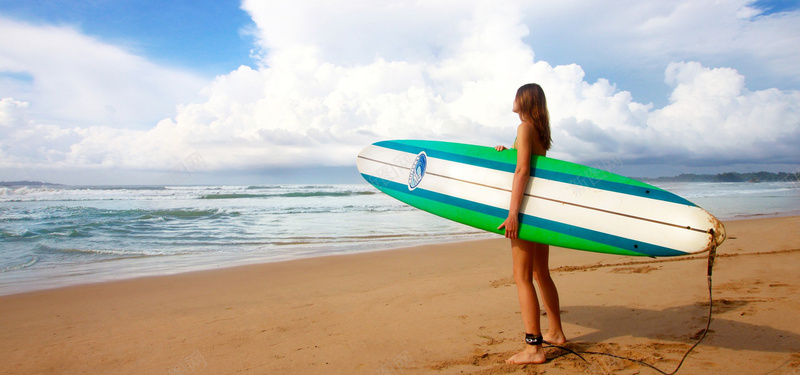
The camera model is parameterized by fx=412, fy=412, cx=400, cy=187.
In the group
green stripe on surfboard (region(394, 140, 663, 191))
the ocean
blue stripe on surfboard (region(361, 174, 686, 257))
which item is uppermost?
green stripe on surfboard (region(394, 140, 663, 191))

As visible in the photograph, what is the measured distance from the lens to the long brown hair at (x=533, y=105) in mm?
2211


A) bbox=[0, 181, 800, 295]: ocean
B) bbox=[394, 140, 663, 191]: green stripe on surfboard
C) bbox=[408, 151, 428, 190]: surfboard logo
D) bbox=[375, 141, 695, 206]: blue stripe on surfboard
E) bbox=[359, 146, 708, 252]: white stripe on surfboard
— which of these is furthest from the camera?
bbox=[0, 181, 800, 295]: ocean

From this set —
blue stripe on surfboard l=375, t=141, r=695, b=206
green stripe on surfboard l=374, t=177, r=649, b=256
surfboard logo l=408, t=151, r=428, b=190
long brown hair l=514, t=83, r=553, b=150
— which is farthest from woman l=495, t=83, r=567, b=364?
surfboard logo l=408, t=151, r=428, b=190

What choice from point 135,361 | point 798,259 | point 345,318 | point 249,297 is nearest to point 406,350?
point 345,318

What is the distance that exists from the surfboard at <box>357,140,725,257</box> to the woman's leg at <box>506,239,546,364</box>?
8 centimetres

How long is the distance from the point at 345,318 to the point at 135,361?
1.36 meters

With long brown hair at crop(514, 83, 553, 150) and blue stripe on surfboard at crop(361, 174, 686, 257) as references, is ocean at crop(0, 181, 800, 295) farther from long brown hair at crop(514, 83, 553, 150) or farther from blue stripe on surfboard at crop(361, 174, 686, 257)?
long brown hair at crop(514, 83, 553, 150)

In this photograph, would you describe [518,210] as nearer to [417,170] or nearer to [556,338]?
[556,338]

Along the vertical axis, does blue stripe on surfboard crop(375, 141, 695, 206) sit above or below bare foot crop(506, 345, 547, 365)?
above

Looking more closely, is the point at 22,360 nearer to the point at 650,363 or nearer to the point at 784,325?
the point at 650,363

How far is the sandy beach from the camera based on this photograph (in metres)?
2.26

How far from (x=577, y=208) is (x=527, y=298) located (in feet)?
2.43

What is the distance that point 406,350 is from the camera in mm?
2447

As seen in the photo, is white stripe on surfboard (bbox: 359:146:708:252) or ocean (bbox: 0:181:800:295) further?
ocean (bbox: 0:181:800:295)
